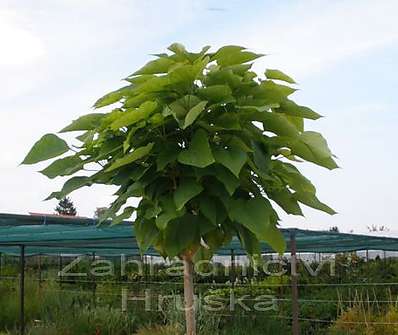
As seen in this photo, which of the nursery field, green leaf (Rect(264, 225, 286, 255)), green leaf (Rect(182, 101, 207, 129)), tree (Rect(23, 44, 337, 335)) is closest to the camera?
green leaf (Rect(182, 101, 207, 129))

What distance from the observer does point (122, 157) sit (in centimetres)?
210

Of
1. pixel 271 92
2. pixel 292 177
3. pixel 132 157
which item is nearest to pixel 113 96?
pixel 132 157

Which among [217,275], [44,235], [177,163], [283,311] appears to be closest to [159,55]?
[177,163]

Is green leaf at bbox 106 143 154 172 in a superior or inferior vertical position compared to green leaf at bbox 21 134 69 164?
inferior

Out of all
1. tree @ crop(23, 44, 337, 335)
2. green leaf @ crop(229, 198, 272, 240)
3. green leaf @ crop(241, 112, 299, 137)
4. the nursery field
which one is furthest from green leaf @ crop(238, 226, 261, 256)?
the nursery field

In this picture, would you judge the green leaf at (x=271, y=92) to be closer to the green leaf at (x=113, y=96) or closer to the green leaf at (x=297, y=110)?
the green leaf at (x=297, y=110)

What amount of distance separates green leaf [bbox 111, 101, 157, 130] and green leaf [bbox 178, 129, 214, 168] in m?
0.15

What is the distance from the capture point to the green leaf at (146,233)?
86.0 inches

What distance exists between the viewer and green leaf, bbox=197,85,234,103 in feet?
6.62

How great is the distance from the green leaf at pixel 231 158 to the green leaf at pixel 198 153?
5cm

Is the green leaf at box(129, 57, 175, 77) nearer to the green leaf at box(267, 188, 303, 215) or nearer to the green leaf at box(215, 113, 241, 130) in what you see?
the green leaf at box(215, 113, 241, 130)

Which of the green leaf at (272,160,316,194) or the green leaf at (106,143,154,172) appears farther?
the green leaf at (272,160,316,194)

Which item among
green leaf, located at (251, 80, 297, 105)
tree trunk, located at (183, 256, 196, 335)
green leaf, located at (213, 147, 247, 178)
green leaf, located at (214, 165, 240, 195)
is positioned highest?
green leaf, located at (251, 80, 297, 105)

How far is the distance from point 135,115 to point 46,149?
328 mm
